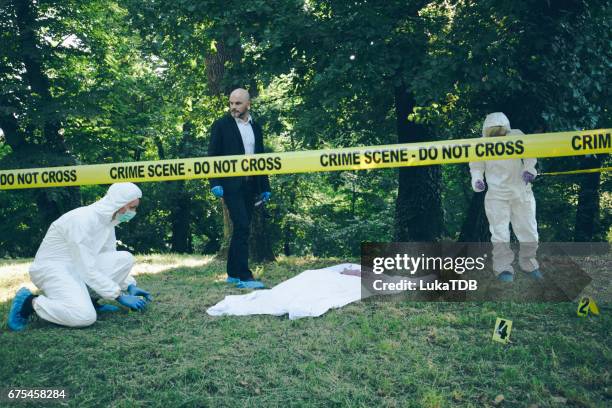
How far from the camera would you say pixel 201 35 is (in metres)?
9.33

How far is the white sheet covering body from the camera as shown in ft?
17.1

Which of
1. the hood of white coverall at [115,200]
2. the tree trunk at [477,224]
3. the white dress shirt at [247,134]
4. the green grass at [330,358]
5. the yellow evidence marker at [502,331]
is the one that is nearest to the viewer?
the green grass at [330,358]

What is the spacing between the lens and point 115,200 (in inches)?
197

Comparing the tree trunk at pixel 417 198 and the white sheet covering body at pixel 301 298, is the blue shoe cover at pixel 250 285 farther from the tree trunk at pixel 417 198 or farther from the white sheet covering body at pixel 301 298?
the tree trunk at pixel 417 198

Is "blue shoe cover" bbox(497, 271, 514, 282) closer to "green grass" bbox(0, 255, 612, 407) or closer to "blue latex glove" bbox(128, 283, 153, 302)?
"green grass" bbox(0, 255, 612, 407)

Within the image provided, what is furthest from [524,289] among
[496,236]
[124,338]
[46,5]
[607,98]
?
[46,5]

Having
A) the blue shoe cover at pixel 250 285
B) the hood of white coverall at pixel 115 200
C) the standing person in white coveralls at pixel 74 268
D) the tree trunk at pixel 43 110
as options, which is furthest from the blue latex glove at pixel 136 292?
the tree trunk at pixel 43 110

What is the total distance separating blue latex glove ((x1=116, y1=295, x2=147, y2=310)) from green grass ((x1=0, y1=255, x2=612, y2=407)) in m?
0.09

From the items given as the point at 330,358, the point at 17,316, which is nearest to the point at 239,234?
the point at 17,316

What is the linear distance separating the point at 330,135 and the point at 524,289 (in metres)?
5.44

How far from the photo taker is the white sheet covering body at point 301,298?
17.1 feet

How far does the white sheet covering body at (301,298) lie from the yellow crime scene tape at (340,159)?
4.43ft

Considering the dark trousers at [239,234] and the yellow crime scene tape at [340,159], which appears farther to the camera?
the dark trousers at [239,234]

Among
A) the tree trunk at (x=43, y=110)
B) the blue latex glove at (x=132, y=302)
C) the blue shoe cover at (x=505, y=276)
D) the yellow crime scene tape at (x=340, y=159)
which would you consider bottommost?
the blue latex glove at (x=132, y=302)
